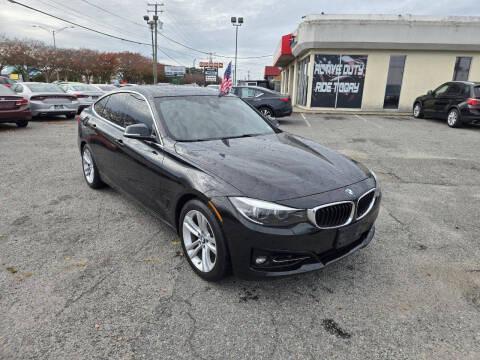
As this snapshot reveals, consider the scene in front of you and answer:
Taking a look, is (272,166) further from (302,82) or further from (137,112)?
(302,82)

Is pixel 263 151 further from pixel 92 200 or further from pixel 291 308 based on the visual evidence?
pixel 92 200

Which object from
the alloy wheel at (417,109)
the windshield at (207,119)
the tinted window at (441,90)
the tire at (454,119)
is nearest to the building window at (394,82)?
the alloy wheel at (417,109)

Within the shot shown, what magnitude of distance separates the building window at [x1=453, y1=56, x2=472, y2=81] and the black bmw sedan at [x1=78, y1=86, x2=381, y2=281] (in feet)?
62.3

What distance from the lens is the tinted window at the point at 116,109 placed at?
4168 millimetres

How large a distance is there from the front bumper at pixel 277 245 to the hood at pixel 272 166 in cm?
23

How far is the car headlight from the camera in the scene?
237cm

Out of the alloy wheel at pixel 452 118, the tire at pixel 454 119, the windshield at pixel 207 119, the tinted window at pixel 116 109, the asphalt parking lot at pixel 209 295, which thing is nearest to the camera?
the asphalt parking lot at pixel 209 295

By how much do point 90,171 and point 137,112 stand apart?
1.84 meters

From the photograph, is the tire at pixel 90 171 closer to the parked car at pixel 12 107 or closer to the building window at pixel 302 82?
the parked car at pixel 12 107

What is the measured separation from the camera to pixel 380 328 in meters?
2.35

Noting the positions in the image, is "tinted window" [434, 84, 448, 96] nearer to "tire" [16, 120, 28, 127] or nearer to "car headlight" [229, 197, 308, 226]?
"car headlight" [229, 197, 308, 226]

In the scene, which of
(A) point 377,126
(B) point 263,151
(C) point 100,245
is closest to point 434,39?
(A) point 377,126

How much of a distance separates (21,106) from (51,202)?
7.61 metres

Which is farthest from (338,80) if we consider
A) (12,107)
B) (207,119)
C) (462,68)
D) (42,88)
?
(207,119)
